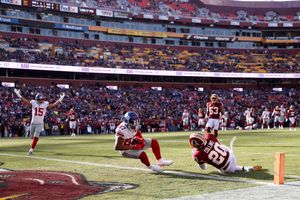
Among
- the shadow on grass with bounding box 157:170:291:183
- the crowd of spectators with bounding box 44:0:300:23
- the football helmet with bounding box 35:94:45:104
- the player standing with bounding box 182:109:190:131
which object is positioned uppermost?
the crowd of spectators with bounding box 44:0:300:23

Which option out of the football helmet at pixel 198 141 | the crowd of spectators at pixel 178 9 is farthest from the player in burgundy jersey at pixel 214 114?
the crowd of spectators at pixel 178 9

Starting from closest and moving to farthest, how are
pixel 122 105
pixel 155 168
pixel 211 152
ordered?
1. pixel 211 152
2. pixel 155 168
3. pixel 122 105

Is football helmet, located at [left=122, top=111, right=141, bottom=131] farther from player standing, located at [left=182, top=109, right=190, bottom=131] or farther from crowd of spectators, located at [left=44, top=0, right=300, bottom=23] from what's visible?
crowd of spectators, located at [left=44, top=0, right=300, bottom=23]

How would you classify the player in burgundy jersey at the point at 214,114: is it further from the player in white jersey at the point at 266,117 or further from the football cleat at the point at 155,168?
the player in white jersey at the point at 266,117

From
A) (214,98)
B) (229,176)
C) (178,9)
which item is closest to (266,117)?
(214,98)

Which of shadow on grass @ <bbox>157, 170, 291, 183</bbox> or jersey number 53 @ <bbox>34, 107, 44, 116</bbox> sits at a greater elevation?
jersey number 53 @ <bbox>34, 107, 44, 116</bbox>

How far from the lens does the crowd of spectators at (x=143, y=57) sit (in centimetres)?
4915

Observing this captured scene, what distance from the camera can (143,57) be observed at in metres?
59.2

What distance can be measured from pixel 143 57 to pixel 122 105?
14240 mm

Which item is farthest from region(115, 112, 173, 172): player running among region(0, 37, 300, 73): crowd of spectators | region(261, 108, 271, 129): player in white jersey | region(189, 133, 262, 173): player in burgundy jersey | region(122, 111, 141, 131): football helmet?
region(0, 37, 300, 73): crowd of spectators

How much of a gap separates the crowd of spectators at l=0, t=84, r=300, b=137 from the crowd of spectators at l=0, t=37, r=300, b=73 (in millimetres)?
3087

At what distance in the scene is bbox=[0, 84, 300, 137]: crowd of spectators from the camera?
122 feet

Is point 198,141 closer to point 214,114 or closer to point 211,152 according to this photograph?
point 211,152

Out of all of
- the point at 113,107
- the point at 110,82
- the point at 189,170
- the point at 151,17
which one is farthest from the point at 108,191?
the point at 151,17
